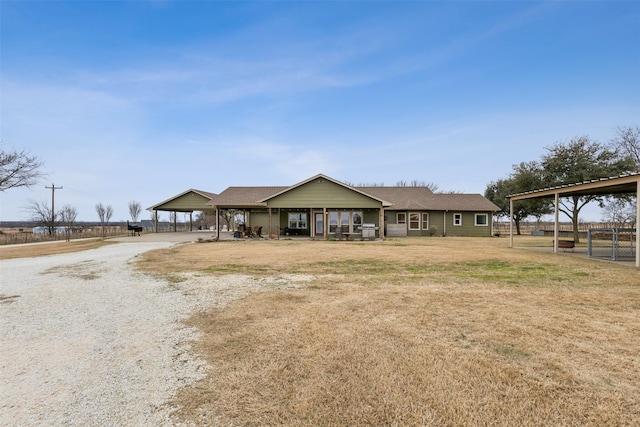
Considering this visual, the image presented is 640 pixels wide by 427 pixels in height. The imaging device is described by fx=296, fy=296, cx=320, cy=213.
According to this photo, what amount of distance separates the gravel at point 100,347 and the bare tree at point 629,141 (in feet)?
102

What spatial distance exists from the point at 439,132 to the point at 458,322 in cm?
2377

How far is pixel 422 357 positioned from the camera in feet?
11.3

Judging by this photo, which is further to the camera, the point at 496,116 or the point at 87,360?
the point at 496,116

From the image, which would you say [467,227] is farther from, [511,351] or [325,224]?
[511,351]

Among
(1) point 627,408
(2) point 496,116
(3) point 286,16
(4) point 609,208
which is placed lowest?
(1) point 627,408

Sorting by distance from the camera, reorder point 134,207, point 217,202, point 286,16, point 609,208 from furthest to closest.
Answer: point 134,207, point 609,208, point 217,202, point 286,16

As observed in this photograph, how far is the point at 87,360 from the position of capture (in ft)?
11.6

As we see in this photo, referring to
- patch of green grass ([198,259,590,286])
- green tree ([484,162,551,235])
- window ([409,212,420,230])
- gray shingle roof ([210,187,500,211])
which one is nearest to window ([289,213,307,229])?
gray shingle roof ([210,187,500,211])

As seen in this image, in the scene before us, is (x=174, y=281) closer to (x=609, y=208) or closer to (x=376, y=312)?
(x=376, y=312)

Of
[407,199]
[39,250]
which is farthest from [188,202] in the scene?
[407,199]

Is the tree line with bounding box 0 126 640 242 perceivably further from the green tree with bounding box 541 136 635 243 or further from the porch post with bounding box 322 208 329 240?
the porch post with bounding box 322 208 329 240

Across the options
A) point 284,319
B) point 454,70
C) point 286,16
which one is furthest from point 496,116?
point 284,319

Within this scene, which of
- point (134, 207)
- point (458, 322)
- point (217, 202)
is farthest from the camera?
point (134, 207)

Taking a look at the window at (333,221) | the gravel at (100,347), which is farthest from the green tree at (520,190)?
the gravel at (100,347)
